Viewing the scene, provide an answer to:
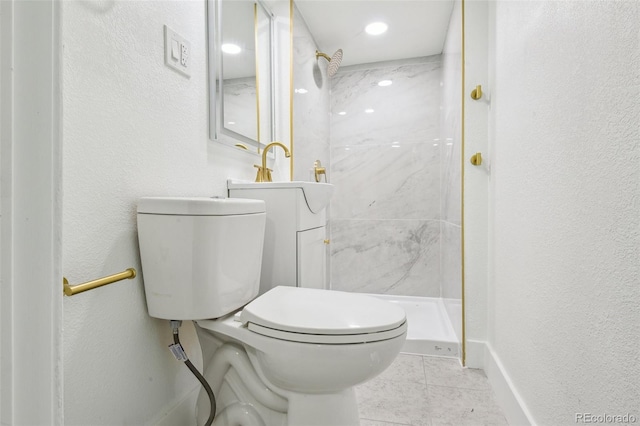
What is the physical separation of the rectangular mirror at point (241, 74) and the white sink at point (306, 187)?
0.56 ft

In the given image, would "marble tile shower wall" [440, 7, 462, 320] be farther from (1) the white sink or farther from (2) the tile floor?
(1) the white sink

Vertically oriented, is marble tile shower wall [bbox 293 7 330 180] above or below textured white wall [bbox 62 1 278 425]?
above

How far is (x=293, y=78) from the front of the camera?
6.43ft

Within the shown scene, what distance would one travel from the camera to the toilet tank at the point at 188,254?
0.86 meters

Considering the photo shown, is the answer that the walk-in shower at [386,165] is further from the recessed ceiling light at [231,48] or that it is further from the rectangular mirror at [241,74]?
the recessed ceiling light at [231,48]

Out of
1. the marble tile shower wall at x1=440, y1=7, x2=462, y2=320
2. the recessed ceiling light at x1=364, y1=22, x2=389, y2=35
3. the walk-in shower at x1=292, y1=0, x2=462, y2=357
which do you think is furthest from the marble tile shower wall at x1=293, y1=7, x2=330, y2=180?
the marble tile shower wall at x1=440, y1=7, x2=462, y2=320

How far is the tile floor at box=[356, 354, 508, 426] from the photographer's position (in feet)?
3.96

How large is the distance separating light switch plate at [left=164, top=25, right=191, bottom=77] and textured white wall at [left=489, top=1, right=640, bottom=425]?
1.07 m

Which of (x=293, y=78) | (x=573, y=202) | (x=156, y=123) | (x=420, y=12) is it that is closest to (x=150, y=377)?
(x=156, y=123)

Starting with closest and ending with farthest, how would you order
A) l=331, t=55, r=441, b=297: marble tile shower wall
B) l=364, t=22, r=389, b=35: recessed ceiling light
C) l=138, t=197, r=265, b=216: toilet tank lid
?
l=138, t=197, r=265, b=216: toilet tank lid, l=364, t=22, r=389, b=35: recessed ceiling light, l=331, t=55, r=441, b=297: marble tile shower wall

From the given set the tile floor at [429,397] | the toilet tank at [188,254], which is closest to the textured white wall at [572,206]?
the tile floor at [429,397]

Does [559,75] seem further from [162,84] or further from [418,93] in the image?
[418,93]

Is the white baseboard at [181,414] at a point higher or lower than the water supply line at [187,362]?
lower

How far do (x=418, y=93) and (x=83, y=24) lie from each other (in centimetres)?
237
